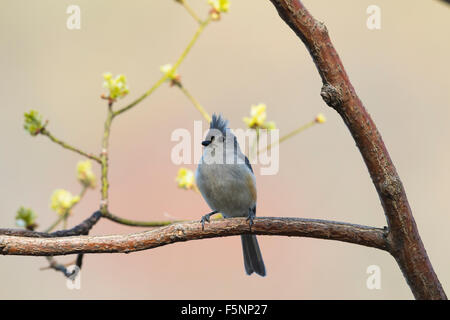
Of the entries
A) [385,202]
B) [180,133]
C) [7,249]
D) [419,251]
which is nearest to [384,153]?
[385,202]

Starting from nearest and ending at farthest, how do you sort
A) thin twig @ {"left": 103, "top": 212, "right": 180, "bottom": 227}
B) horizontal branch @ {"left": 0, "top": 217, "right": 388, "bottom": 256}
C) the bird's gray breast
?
horizontal branch @ {"left": 0, "top": 217, "right": 388, "bottom": 256}, thin twig @ {"left": 103, "top": 212, "right": 180, "bottom": 227}, the bird's gray breast

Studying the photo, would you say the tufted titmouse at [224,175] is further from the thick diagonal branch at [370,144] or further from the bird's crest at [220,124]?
Answer: the thick diagonal branch at [370,144]

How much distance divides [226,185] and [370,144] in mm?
1004

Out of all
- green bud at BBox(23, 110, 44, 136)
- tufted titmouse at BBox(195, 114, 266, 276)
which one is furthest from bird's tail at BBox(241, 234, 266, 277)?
green bud at BBox(23, 110, 44, 136)

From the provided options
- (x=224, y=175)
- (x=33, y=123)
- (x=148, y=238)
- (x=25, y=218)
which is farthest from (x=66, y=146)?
(x=224, y=175)

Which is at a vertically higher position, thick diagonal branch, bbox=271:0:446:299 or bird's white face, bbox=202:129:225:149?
bird's white face, bbox=202:129:225:149

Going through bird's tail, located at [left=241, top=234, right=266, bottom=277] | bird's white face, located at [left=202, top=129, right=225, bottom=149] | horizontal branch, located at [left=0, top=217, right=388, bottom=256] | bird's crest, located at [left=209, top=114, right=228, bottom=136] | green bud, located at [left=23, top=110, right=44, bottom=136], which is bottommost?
bird's tail, located at [left=241, top=234, right=266, bottom=277]

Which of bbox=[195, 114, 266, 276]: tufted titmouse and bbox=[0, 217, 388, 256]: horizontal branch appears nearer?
bbox=[0, 217, 388, 256]: horizontal branch

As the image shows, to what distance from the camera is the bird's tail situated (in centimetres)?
217

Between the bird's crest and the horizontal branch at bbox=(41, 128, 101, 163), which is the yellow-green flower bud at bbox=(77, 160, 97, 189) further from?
the bird's crest

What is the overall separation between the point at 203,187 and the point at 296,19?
1.12m

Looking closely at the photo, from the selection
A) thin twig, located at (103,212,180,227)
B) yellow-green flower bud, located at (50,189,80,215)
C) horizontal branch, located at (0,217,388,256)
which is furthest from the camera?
yellow-green flower bud, located at (50,189,80,215)

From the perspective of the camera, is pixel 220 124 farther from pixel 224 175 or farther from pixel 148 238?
pixel 148 238

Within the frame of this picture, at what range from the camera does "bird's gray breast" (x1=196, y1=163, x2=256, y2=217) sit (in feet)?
6.52
